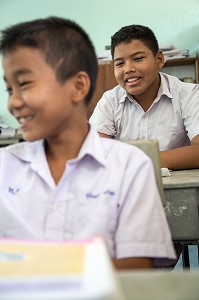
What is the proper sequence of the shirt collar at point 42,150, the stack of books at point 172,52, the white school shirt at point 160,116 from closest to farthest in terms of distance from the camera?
the shirt collar at point 42,150 → the white school shirt at point 160,116 → the stack of books at point 172,52

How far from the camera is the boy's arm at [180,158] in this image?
1.55 m

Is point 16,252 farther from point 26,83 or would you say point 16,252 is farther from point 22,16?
point 22,16

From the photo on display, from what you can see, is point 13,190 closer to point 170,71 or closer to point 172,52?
point 172,52

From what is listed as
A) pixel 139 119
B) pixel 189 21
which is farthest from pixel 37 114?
pixel 189 21

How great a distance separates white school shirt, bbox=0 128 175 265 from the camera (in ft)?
2.69

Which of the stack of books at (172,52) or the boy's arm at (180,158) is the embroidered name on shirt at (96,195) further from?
the stack of books at (172,52)

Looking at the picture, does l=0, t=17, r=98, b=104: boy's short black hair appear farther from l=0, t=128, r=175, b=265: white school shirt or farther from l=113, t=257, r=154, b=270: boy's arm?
l=113, t=257, r=154, b=270: boy's arm

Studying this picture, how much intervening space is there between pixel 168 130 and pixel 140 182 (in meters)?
1.05

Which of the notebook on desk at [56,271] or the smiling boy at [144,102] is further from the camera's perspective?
the smiling boy at [144,102]

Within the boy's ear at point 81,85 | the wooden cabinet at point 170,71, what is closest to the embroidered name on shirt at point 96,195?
the boy's ear at point 81,85

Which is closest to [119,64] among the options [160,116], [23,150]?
[160,116]

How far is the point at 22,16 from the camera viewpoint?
13.2 ft

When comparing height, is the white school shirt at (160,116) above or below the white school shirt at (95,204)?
below

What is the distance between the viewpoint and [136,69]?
6.24 feet
